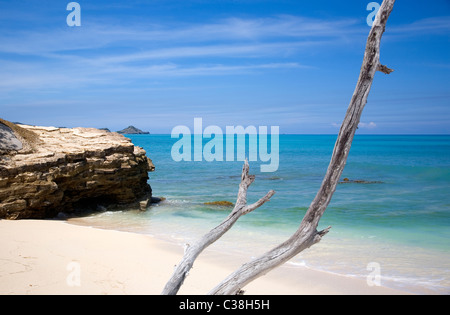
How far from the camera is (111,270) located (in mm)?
6645

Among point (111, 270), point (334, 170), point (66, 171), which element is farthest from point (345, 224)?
point (334, 170)

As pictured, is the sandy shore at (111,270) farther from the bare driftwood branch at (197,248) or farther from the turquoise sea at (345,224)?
the bare driftwood branch at (197,248)

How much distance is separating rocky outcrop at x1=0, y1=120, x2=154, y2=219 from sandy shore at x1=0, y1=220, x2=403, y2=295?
5.56 feet

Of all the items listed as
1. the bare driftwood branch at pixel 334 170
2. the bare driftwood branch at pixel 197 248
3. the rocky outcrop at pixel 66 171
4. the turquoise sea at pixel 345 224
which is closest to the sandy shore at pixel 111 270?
the turquoise sea at pixel 345 224

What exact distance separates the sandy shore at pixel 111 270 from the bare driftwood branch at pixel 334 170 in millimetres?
2774

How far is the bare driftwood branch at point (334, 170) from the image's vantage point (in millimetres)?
3264

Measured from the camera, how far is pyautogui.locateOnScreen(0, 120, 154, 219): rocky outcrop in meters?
10.5

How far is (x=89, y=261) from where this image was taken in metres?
7.05

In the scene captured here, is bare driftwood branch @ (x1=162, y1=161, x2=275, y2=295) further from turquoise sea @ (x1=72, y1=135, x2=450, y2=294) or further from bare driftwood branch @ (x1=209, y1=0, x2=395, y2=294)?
turquoise sea @ (x1=72, y1=135, x2=450, y2=294)

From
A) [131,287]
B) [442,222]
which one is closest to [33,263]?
[131,287]

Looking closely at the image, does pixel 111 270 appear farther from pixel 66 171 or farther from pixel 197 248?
pixel 66 171

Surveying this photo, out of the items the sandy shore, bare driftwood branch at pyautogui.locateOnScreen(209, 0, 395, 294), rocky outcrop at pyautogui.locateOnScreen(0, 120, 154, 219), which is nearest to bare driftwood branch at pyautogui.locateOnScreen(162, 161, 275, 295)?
bare driftwood branch at pyautogui.locateOnScreen(209, 0, 395, 294)

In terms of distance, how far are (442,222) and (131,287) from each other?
11815 mm
